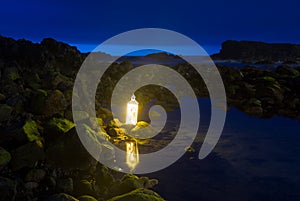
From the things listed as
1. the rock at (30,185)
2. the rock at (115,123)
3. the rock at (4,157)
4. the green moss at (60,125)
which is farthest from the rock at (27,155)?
the rock at (115,123)

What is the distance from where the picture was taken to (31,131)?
8305 mm

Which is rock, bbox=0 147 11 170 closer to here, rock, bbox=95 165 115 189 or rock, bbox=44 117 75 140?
rock, bbox=44 117 75 140

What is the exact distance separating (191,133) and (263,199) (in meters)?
5.15

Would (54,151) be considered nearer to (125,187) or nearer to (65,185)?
(65,185)

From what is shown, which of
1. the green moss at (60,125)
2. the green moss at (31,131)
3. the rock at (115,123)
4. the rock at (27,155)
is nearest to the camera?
the rock at (27,155)

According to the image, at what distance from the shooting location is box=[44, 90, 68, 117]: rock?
1172cm

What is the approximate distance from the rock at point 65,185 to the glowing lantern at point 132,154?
2130 millimetres

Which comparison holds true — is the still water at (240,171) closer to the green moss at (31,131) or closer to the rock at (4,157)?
the green moss at (31,131)

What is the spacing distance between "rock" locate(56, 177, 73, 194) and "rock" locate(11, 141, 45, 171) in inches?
38.5

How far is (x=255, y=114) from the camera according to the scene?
16703mm

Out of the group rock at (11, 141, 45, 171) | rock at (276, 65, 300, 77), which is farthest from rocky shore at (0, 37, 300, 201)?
rock at (276, 65, 300, 77)

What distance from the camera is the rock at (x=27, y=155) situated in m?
7.37

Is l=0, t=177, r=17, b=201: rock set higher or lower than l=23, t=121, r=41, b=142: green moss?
lower

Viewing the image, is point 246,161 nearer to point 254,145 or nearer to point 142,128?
point 254,145
